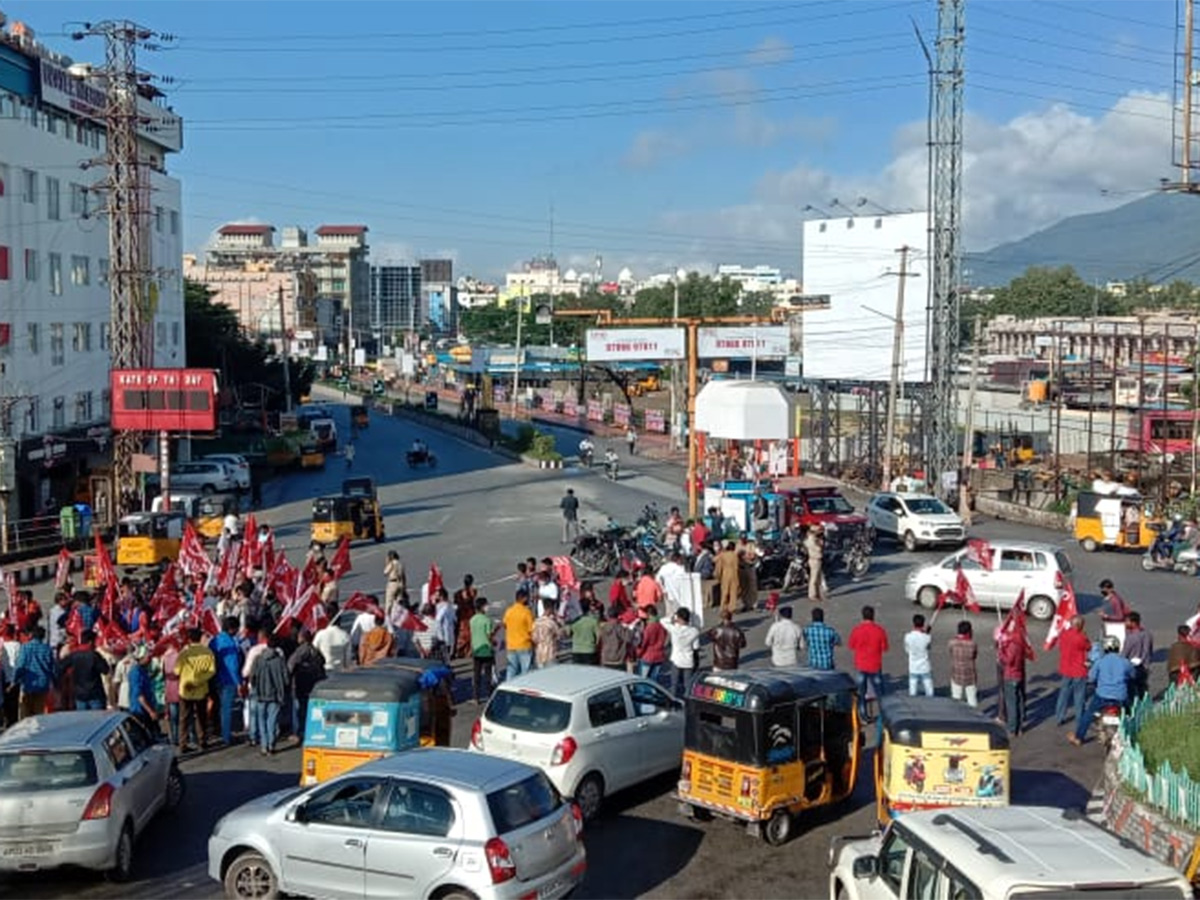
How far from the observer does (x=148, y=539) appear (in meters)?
34.1

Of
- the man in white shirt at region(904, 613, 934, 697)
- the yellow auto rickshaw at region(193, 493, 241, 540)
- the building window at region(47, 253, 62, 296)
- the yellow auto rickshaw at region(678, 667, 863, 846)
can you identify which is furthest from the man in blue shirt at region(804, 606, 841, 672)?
the building window at region(47, 253, 62, 296)

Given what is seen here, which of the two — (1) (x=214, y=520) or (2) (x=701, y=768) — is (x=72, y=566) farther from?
(2) (x=701, y=768)

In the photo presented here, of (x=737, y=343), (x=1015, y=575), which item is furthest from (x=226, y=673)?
(x=737, y=343)

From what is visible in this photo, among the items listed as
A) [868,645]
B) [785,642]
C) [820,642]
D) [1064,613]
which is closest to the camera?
[820,642]

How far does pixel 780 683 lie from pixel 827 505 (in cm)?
2110

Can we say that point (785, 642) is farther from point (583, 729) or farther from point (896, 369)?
point (896, 369)

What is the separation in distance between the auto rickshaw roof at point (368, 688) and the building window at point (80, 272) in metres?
40.6

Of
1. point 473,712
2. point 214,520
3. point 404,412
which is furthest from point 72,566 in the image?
point 404,412

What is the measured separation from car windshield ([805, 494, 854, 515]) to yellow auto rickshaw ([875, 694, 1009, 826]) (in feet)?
68.4

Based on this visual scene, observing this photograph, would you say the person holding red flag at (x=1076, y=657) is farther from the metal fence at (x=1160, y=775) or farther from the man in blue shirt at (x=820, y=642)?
the man in blue shirt at (x=820, y=642)

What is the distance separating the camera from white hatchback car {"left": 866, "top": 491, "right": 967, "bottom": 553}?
35.2 m

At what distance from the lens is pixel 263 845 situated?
1083 centimetres

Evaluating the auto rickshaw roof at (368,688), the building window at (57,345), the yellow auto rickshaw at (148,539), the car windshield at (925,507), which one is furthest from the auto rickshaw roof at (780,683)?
the building window at (57,345)

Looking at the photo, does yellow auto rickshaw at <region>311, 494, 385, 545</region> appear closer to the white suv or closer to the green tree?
the white suv
